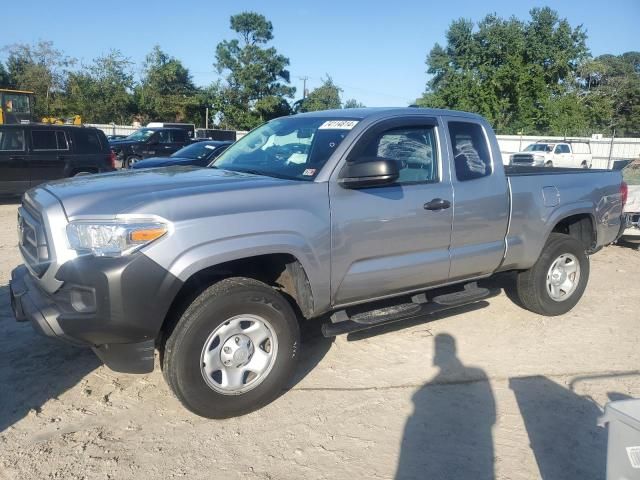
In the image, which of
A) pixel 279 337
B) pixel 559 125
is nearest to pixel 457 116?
pixel 279 337

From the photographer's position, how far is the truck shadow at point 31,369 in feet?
11.6

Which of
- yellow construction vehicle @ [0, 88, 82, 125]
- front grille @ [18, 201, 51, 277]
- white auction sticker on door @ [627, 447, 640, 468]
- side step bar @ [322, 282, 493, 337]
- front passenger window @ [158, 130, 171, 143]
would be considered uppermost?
yellow construction vehicle @ [0, 88, 82, 125]

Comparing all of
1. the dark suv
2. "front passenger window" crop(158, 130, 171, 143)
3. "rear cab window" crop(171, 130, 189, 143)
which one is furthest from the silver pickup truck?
"rear cab window" crop(171, 130, 189, 143)

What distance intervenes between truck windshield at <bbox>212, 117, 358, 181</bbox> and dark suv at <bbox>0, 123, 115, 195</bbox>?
8.69m

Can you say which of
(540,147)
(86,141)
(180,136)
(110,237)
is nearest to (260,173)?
(110,237)

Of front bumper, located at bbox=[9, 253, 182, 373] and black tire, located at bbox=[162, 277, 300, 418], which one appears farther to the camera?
black tire, located at bbox=[162, 277, 300, 418]

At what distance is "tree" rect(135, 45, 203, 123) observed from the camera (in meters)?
48.6

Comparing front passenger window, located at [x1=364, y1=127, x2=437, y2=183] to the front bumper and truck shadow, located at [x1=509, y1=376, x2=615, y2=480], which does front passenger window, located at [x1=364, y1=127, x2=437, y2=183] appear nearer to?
truck shadow, located at [x1=509, y1=376, x2=615, y2=480]

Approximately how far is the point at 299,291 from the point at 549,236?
2.95 meters

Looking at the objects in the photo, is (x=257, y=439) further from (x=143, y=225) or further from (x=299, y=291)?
(x=143, y=225)

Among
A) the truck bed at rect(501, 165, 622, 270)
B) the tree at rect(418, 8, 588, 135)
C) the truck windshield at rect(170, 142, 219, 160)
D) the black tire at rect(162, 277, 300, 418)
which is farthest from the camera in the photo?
the tree at rect(418, 8, 588, 135)

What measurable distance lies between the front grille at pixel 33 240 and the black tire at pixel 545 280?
4217 millimetres

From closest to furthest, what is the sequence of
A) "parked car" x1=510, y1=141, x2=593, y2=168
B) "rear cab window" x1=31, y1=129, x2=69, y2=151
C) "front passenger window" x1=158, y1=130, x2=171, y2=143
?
"rear cab window" x1=31, y1=129, x2=69, y2=151 → "front passenger window" x1=158, y1=130, x2=171, y2=143 → "parked car" x1=510, y1=141, x2=593, y2=168

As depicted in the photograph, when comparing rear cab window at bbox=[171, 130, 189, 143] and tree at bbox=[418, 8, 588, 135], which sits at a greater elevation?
tree at bbox=[418, 8, 588, 135]
